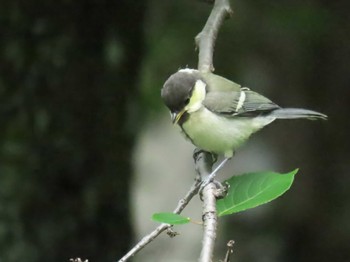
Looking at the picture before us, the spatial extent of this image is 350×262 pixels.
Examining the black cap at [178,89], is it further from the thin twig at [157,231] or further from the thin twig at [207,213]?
the thin twig at [157,231]

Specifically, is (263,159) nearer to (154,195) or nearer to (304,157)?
(304,157)

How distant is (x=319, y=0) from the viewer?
5070 millimetres

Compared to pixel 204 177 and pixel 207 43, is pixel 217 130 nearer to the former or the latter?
pixel 207 43

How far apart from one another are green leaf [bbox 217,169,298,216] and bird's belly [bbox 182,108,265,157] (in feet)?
2.92

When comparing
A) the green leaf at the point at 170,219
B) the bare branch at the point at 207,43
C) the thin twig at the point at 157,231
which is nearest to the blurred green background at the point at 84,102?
the bare branch at the point at 207,43

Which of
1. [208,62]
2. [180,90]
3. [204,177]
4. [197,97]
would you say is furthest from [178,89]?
[204,177]

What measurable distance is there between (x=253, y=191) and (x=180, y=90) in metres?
1.05

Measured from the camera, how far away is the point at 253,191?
232 cm

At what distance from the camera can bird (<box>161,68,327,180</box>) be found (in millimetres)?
3309

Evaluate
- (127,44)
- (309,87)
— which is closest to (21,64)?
(127,44)

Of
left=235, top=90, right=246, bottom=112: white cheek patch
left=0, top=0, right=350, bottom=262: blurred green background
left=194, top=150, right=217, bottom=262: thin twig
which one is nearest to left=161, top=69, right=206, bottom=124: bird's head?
left=235, top=90, right=246, bottom=112: white cheek patch

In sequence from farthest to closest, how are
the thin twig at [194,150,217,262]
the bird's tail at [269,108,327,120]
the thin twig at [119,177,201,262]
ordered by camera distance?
the bird's tail at [269,108,327,120]
the thin twig at [119,177,201,262]
the thin twig at [194,150,217,262]

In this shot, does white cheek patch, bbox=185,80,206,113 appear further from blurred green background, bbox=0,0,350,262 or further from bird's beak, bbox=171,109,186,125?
blurred green background, bbox=0,0,350,262

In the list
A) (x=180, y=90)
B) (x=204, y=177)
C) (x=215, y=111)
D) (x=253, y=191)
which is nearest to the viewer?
(x=253, y=191)
